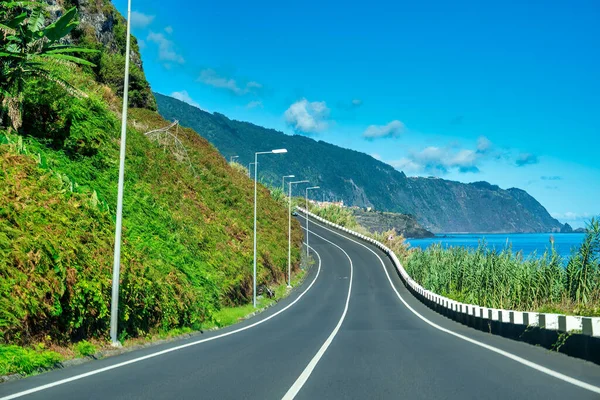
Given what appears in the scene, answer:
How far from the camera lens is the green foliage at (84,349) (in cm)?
1278

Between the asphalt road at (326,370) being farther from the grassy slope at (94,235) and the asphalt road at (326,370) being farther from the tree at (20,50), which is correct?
the tree at (20,50)

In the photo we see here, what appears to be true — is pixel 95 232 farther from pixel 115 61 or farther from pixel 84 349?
pixel 115 61

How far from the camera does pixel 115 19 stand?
5906 centimetres

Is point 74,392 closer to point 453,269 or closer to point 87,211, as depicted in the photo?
point 87,211

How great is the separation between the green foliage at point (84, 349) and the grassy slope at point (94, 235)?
1.11ft

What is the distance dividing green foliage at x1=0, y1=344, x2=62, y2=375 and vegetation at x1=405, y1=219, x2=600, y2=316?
45.1 ft

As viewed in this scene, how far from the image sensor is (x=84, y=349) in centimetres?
1297

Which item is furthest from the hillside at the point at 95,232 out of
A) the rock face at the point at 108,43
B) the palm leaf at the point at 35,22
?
the rock face at the point at 108,43

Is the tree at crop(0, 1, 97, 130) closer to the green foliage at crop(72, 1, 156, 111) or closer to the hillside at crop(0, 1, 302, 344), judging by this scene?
the hillside at crop(0, 1, 302, 344)

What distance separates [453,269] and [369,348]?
1213 inches

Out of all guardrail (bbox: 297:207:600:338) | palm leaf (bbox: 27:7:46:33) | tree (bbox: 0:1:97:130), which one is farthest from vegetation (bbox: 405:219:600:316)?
palm leaf (bbox: 27:7:46:33)

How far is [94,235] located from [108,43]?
43.2 meters

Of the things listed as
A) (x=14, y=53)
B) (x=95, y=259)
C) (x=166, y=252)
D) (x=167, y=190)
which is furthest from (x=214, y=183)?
(x=95, y=259)

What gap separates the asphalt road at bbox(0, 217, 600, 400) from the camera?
862 centimetres
